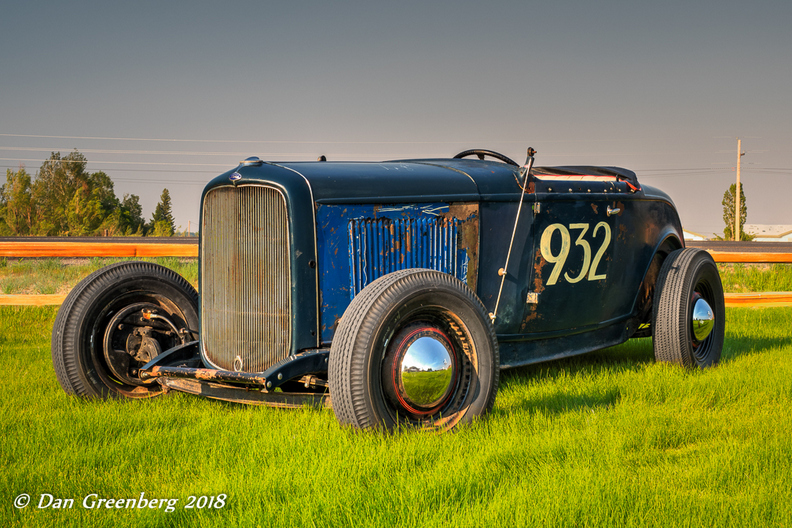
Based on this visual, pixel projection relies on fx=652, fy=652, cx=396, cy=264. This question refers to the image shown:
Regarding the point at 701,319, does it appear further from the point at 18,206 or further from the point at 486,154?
the point at 18,206

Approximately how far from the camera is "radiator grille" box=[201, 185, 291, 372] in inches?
135

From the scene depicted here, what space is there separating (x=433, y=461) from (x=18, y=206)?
176 feet

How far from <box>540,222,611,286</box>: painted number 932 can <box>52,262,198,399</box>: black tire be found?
2416 millimetres

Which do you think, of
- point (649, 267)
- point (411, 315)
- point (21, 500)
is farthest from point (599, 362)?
point (21, 500)

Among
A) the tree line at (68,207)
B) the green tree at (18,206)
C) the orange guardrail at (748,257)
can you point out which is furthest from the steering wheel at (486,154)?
the green tree at (18,206)

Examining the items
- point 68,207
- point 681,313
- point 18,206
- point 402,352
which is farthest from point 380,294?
point 18,206

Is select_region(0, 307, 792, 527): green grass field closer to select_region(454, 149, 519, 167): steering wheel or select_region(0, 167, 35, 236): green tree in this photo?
select_region(454, 149, 519, 167): steering wheel

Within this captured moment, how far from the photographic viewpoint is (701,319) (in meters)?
5.07

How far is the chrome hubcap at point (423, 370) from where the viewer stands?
10.2ft

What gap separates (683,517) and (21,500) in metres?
2.47

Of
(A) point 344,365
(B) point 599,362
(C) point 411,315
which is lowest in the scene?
(B) point 599,362

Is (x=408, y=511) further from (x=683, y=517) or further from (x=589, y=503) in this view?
(x=683, y=517)

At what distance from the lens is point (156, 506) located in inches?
96.9

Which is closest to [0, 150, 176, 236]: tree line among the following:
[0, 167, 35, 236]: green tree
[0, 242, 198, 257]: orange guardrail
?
[0, 167, 35, 236]: green tree
